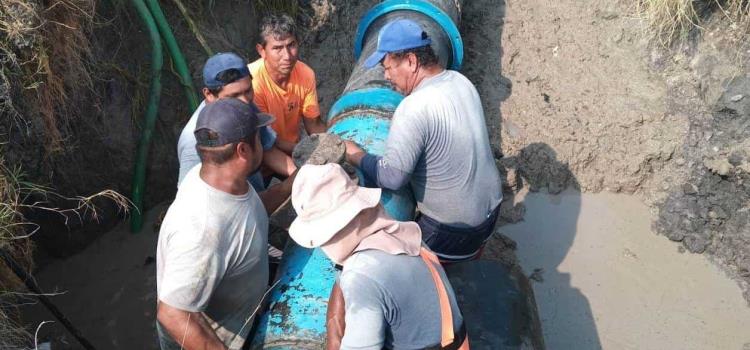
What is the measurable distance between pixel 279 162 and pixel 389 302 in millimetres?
1464

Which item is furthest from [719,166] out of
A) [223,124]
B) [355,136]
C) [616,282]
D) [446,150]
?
[223,124]

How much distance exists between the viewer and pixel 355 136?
3654 millimetres

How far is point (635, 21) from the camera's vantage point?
589 cm

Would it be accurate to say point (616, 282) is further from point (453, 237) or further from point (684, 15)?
point (684, 15)

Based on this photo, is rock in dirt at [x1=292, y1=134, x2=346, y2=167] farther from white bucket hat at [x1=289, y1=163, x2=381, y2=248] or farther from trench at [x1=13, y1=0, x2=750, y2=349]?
trench at [x1=13, y1=0, x2=750, y2=349]

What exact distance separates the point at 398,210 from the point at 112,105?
8.83ft

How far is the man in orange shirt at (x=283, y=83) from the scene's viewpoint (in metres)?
3.71

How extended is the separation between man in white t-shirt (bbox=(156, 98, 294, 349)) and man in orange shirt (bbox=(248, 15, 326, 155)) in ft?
3.02

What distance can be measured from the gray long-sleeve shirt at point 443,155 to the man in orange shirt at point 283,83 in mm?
775

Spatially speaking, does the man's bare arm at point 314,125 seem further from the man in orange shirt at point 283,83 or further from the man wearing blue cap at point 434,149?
the man wearing blue cap at point 434,149

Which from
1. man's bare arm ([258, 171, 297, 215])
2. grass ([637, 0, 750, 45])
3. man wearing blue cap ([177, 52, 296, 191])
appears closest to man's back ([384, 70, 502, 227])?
man's bare arm ([258, 171, 297, 215])

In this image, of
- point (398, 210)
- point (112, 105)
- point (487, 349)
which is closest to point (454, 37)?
point (398, 210)

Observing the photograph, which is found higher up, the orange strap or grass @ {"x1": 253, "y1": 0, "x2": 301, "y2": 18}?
grass @ {"x1": 253, "y1": 0, "x2": 301, "y2": 18}

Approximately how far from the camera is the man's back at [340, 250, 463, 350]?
7.04 feet
